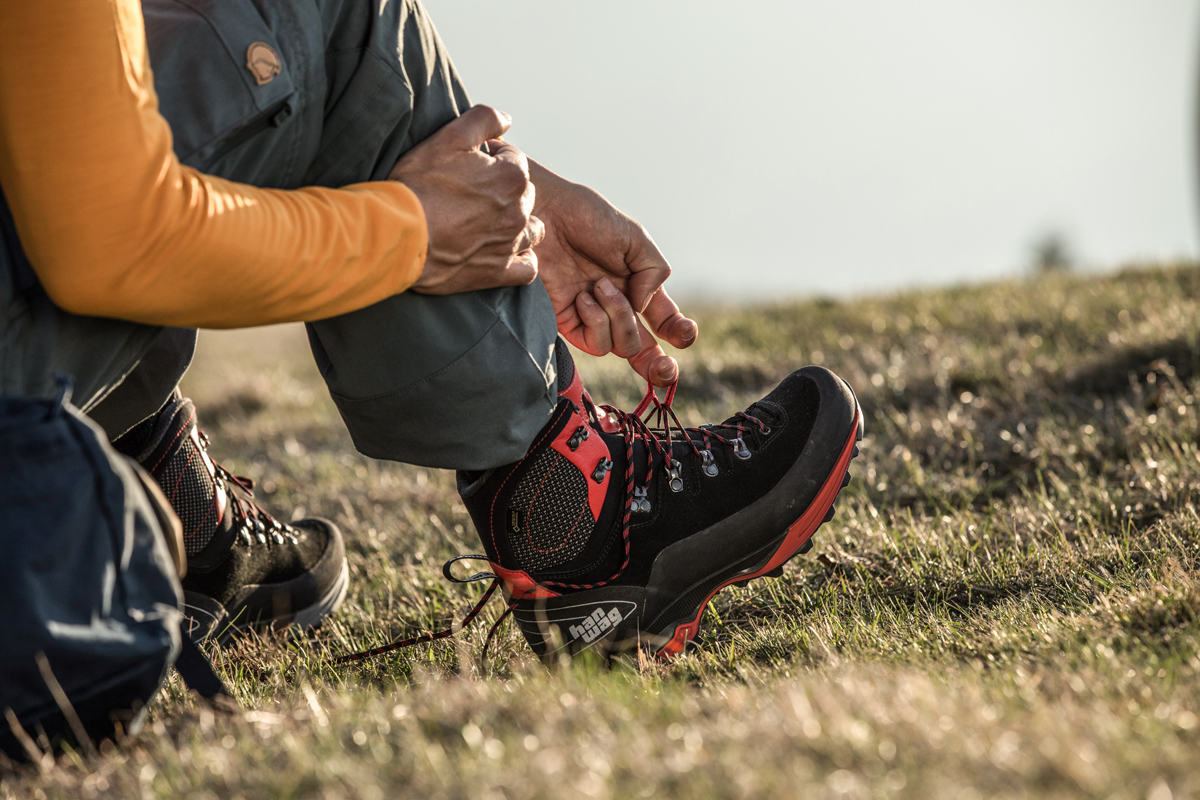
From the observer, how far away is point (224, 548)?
7.45 feet

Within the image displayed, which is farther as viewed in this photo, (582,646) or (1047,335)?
(1047,335)

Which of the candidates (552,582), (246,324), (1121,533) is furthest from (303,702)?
(1121,533)

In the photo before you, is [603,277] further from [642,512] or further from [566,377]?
[642,512]

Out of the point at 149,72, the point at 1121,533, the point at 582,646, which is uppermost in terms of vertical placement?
the point at 149,72

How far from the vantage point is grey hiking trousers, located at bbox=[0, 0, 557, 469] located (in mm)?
1530

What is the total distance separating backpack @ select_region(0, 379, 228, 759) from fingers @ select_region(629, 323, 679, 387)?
129 centimetres

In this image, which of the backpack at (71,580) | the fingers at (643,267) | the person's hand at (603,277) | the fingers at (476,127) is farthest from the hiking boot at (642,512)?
the backpack at (71,580)

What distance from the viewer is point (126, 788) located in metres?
1.27

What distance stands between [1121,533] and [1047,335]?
236 cm

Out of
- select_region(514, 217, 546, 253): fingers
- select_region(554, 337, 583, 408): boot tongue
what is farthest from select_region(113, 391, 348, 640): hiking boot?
select_region(514, 217, 546, 253): fingers

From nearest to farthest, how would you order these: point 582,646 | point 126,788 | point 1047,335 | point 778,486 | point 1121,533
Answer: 1. point 126,788
2. point 582,646
3. point 778,486
4. point 1121,533
5. point 1047,335

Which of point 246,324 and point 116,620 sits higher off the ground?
point 246,324

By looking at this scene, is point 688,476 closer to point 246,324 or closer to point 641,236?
point 641,236

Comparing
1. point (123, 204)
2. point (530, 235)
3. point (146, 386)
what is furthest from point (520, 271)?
point (146, 386)
